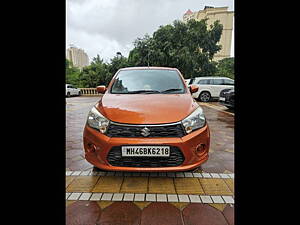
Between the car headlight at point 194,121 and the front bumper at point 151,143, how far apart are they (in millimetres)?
48

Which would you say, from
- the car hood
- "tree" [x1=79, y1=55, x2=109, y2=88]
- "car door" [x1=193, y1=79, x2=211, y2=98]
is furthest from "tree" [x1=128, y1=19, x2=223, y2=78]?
the car hood

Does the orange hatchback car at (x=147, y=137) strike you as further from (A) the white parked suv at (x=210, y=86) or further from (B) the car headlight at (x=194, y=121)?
(A) the white parked suv at (x=210, y=86)

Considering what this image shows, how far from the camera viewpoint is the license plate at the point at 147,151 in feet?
6.37

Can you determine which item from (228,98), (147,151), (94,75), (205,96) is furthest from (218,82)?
(94,75)

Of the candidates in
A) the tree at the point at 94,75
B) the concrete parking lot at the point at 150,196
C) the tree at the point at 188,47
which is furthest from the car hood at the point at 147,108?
the tree at the point at 94,75

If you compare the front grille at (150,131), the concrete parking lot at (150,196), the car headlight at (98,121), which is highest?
the car headlight at (98,121)

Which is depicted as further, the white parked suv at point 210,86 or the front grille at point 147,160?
the white parked suv at point 210,86

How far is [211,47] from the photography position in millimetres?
18828

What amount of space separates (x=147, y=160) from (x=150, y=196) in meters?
0.36

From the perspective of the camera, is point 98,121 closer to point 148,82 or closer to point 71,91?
point 148,82

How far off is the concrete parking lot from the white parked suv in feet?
27.8

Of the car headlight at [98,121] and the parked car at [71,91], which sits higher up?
the parked car at [71,91]
